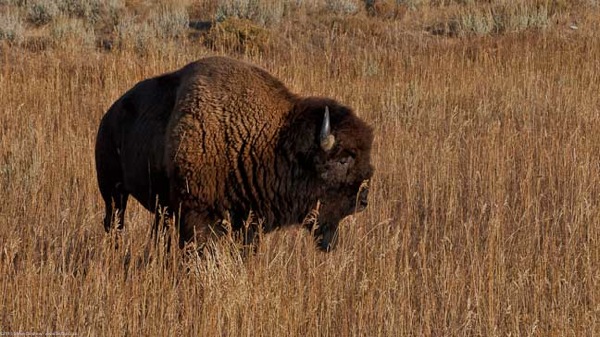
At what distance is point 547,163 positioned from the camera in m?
7.64

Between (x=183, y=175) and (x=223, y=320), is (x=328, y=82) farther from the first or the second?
(x=223, y=320)

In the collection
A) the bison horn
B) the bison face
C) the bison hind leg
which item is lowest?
the bison hind leg

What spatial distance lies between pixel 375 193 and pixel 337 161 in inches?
76.8

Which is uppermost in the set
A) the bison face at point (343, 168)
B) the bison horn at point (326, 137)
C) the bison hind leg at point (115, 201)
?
the bison horn at point (326, 137)

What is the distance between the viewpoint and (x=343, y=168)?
17.6ft

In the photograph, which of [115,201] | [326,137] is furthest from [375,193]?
[115,201]

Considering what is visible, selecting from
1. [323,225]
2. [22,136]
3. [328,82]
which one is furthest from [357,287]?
[328,82]

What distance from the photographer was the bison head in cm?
532

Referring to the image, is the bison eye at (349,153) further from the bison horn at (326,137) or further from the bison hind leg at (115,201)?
the bison hind leg at (115,201)

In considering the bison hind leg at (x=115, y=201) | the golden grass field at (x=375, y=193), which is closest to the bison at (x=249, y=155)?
the golden grass field at (x=375, y=193)

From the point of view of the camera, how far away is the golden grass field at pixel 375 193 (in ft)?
14.4

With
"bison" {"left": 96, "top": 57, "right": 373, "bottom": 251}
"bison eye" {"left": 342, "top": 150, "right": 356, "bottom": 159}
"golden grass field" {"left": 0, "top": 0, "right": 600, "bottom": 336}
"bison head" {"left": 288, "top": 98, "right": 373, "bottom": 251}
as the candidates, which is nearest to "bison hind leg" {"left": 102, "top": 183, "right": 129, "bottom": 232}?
"golden grass field" {"left": 0, "top": 0, "right": 600, "bottom": 336}

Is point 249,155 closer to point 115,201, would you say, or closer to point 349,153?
point 349,153

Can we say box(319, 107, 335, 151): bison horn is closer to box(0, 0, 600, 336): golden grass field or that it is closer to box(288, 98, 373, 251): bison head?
box(288, 98, 373, 251): bison head
